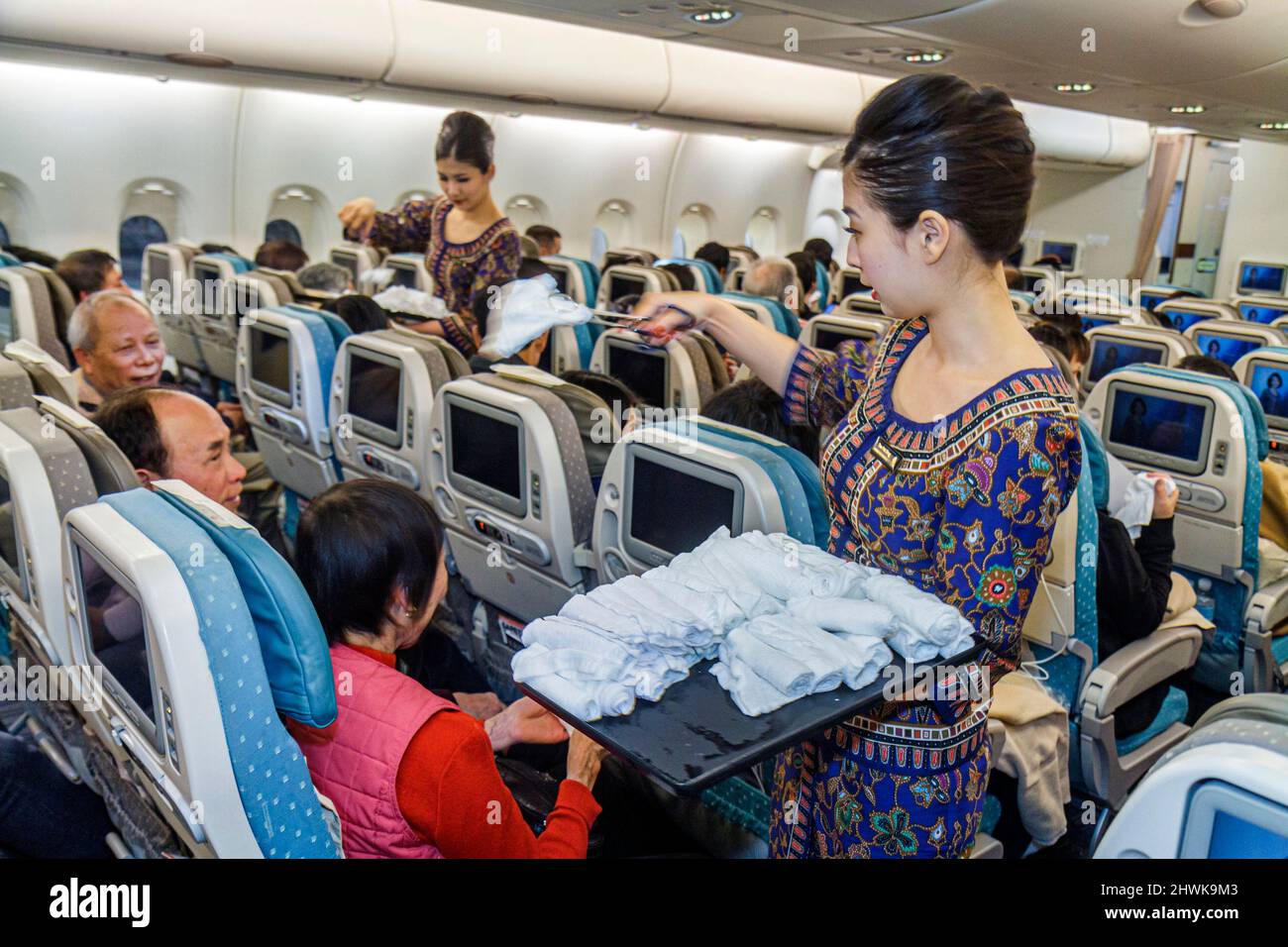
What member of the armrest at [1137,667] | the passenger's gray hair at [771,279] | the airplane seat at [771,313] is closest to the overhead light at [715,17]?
the airplane seat at [771,313]

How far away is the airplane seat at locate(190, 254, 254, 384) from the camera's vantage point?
6.23 metres

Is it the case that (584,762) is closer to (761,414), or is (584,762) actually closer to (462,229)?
(761,414)

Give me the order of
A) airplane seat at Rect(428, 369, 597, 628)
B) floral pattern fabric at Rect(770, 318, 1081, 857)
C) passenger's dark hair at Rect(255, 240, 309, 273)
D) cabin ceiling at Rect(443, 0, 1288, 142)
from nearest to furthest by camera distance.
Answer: floral pattern fabric at Rect(770, 318, 1081, 857)
airplane seat at Rect(428, 369, 597, 628)
cabin ceiling at Rect(443, 0, 1288, 142)
passenger's dark hair at Rect(255, 240, 309, 273)

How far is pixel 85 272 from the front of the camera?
210 inches

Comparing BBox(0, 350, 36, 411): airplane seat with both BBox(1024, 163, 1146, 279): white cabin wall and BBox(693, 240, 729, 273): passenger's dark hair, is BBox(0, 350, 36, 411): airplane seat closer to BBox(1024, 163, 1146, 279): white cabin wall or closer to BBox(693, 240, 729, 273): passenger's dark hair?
BBox(693, 240, 729, 273): passenger's dark hair

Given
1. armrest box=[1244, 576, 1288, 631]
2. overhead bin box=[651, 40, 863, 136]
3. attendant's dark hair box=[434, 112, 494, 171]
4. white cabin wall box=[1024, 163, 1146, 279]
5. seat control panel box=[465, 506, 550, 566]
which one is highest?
overhead bin box=[651, 40, 863, 136]

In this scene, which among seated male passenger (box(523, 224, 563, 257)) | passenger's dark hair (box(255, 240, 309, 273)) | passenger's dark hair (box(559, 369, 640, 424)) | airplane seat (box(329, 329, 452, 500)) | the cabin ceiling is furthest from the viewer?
seated male passenger (box(523, 224, 563, 257))

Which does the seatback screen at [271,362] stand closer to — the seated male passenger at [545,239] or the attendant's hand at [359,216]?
the attendant's hand at [359,216]

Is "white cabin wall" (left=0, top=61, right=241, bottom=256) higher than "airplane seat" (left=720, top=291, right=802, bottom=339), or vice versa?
"white cabin wall" (left=0, top=61, right=241, bottom=256)

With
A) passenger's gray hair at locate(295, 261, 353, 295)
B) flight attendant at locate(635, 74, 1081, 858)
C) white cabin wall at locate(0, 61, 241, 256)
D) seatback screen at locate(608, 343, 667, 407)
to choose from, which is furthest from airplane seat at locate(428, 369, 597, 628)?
white cabin wall at locate(0, 61, 241, 256)

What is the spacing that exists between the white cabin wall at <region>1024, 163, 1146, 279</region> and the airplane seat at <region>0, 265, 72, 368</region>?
13761 mm

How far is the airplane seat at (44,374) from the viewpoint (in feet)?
Result: 9.90

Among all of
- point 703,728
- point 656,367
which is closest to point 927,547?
point 703,728

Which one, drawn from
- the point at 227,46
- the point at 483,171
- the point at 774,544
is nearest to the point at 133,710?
the point at 774,544
